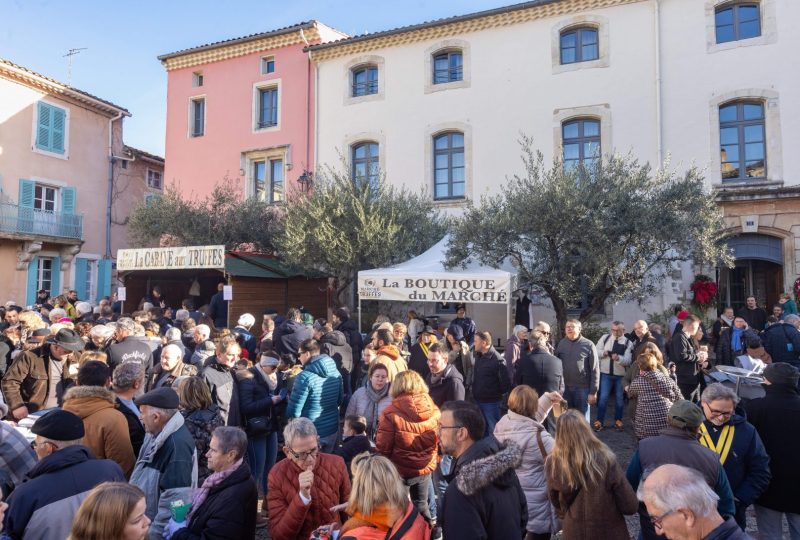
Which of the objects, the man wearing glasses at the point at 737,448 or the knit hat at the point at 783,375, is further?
the knit hat at the point at 783,375

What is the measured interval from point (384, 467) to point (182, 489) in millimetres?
1376

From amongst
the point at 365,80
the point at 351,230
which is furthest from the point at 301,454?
the point at 365,80

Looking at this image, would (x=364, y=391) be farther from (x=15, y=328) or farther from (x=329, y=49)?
(x=329, y=49)

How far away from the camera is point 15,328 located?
21.6 ft

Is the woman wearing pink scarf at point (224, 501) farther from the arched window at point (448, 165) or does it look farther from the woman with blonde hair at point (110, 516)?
the arched window at point (448, 165)

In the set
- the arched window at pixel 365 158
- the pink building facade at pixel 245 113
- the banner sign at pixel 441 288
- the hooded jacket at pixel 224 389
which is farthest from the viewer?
the pink building facade at pixel 245 113

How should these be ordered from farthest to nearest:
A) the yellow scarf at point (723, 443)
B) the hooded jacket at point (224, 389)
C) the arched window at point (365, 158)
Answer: the arched window at point (365, 158) < the hooded jacket at point (224, 389) < the yellow scarf at point (723, 443)

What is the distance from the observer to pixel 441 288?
31.8 feet

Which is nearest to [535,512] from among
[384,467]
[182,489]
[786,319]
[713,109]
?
[384,467]

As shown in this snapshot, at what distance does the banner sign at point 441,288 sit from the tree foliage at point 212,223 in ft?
22.5

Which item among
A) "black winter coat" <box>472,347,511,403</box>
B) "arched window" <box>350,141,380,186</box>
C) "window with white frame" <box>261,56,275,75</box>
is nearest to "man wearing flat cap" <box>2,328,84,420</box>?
"black winter coat" <box>472,347,511,403</box>

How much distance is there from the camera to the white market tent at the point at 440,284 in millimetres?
9328

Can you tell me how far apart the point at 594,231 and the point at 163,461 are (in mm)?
8485

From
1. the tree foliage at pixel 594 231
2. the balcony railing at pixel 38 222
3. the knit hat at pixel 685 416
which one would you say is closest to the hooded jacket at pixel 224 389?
the knit hat at pixel 685 416
